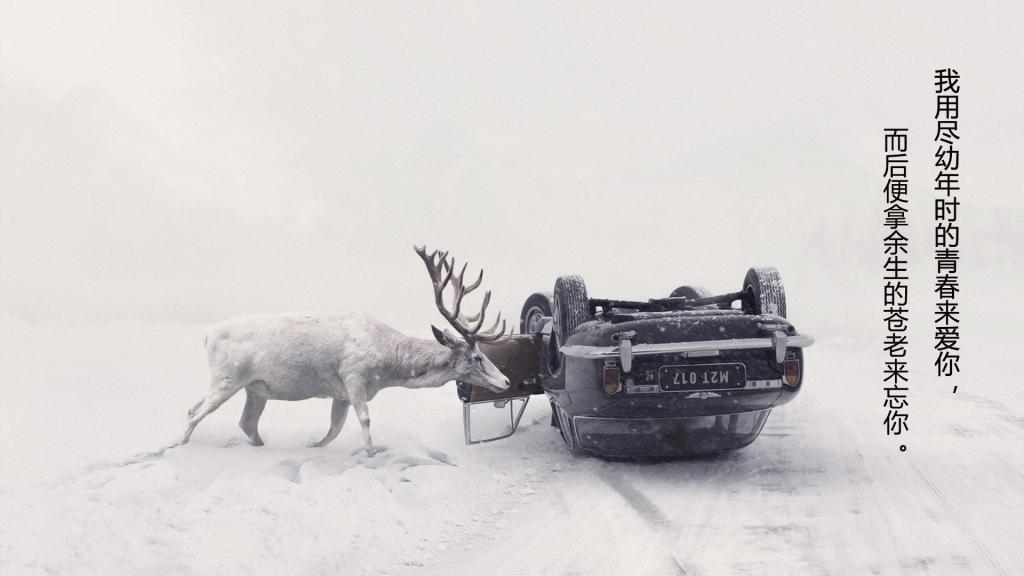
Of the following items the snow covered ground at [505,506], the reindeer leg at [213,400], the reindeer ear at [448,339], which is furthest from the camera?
the reindeer ear at [448,339]

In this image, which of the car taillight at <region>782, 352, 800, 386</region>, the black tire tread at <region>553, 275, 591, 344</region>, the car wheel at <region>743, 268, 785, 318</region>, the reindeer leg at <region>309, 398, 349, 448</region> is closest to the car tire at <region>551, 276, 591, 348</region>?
the black tire tread at <region>553, 275, 591, 344</region>

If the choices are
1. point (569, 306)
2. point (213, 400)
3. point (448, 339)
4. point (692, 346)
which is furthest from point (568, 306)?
point (213, 400)

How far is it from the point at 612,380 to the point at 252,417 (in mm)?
3887

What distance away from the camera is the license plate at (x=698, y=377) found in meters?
6.44

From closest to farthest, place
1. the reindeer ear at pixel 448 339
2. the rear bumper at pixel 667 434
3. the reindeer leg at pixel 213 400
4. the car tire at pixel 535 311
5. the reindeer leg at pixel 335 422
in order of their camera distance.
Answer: the rear bumper at pixel 667 434
the reindeer leg at pixel 213 400
the reindeer ear at pixel 448 339
the reindeer leg at pixel 335 422
the car tire at pixel 535 311

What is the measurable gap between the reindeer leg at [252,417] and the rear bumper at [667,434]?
323 centimetres

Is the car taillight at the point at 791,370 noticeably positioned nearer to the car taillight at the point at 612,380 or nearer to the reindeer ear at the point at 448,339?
the car taillight at the point at 612,380

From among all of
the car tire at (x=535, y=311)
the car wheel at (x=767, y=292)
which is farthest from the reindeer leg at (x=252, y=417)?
the car wheel at (x=767, y=292)

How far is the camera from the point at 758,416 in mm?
7426

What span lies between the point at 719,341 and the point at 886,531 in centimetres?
190

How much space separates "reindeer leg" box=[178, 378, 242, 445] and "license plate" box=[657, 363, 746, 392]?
3.98 m

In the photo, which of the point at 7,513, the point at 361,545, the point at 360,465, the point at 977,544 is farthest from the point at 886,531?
the point at 7,513

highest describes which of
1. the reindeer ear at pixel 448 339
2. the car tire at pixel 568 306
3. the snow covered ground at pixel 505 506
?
the car tire at pixel 568 306

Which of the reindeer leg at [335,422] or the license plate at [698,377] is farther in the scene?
the reindeer leg at [335,422]
